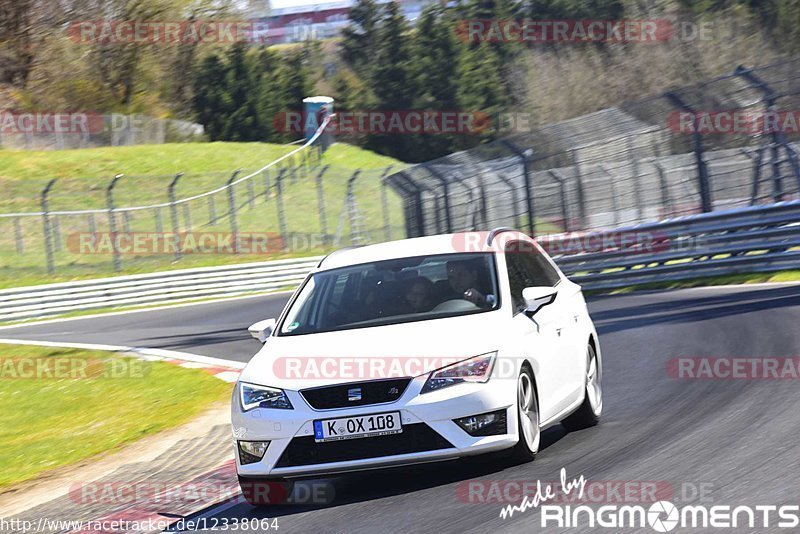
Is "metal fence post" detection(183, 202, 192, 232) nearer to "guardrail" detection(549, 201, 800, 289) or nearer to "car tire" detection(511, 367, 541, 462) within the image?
"guardrail" detection(549, 201, 800, 289)

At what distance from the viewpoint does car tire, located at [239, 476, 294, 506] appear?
7.08 m

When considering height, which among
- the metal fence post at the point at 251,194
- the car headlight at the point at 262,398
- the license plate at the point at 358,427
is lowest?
the metal fence post at the point at 251,194

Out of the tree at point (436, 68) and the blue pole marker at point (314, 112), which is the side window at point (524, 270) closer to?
the blue pole marker at point (314, 112)

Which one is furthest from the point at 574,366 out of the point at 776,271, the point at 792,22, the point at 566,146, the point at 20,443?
the point at 792,22

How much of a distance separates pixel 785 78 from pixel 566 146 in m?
5.09

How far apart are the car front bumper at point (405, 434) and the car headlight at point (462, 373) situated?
35 mm

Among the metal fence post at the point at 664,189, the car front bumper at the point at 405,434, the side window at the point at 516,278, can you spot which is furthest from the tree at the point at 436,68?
the car front bumper at the point at 405,434

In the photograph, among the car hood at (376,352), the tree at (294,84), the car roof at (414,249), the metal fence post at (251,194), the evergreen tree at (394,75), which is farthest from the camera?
the evergreen tree at (394,75)

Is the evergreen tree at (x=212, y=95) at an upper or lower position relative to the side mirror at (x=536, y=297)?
lower

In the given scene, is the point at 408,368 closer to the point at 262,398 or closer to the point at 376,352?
the point at 376,352

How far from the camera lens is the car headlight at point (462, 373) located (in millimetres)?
6695

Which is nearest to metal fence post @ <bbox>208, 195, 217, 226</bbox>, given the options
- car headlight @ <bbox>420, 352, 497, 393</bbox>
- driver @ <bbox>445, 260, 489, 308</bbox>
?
driver @ <bbox>445, 260, 489, 308</bbox>

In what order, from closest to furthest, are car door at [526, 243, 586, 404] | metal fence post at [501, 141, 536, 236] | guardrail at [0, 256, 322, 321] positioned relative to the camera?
1. car door at [526, 243, 586, 404]
2. metal fence post at [501, 141, 536, 236]
3. guardrail at [0, 256, 322, 321]

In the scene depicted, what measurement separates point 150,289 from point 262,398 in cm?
2462
